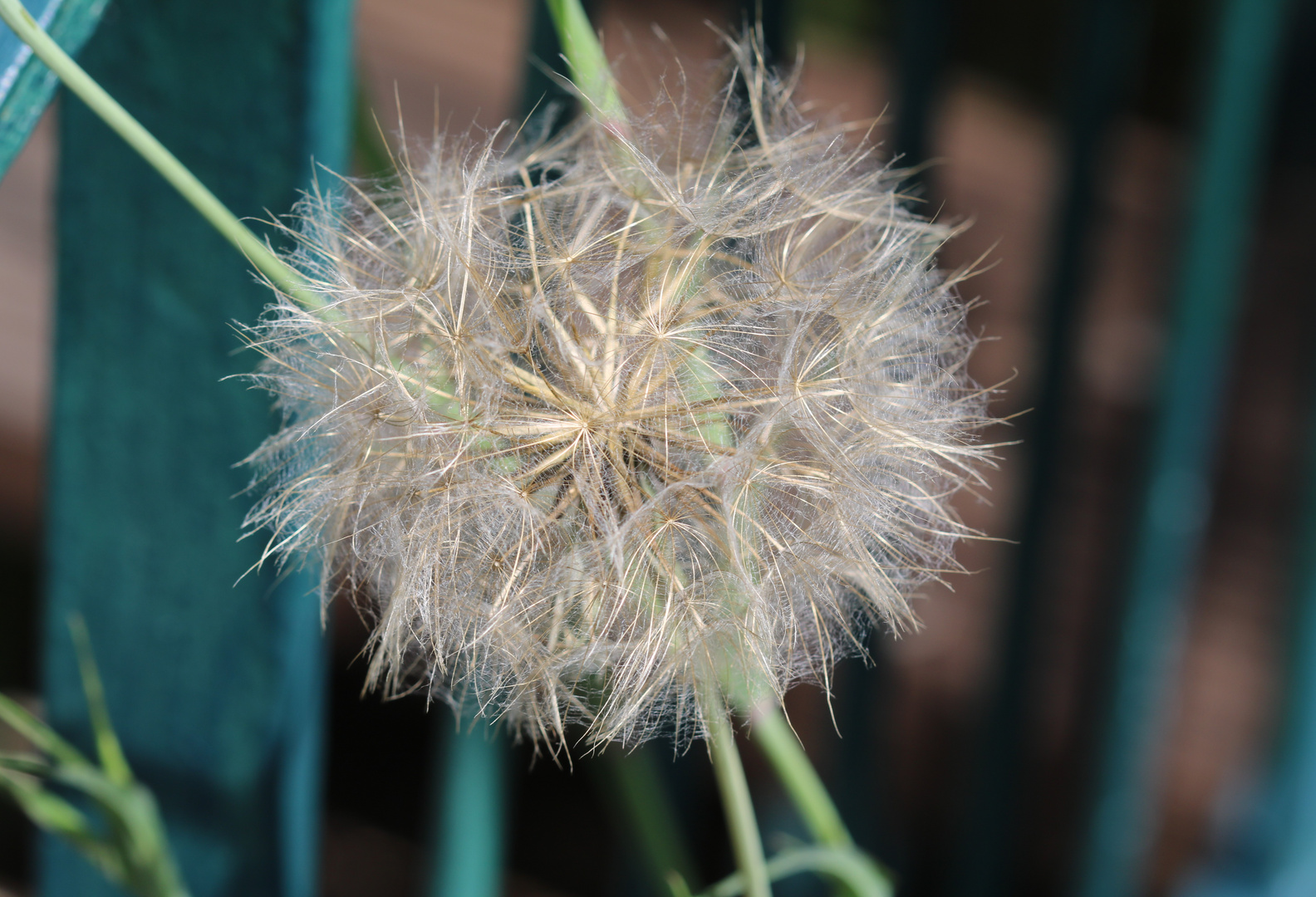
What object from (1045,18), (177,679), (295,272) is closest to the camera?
(295,272)

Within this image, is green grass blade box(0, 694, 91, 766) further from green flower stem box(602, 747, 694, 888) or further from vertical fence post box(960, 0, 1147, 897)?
vertical fence post box(960, 0, 1147, 897)

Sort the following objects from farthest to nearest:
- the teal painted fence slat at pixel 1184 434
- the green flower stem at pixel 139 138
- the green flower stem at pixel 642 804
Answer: the teal painted fence slat at pixel 1184 434 < the green flower stem at pixel 642 804 < the green flower stem at pixel 139 138

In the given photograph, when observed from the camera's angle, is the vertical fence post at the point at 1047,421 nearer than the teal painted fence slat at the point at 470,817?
No

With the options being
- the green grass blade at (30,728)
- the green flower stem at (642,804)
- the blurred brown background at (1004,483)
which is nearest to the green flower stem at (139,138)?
the green grass blade at (30,728)

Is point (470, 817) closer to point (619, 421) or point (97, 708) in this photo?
point (97, 708)

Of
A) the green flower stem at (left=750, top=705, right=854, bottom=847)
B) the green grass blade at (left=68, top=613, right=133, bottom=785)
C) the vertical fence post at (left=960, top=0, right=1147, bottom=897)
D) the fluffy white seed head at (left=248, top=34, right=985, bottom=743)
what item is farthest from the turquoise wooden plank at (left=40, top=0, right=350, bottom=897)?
the vertical fence post at (left=960, top=0, right=1147, bottom=897)

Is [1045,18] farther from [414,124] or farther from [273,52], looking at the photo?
[273,52]

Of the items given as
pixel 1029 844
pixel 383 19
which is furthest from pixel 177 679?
pixel 383 19

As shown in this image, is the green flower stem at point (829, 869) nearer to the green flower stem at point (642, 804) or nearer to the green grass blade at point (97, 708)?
the green flower stem at point (642, 804)
